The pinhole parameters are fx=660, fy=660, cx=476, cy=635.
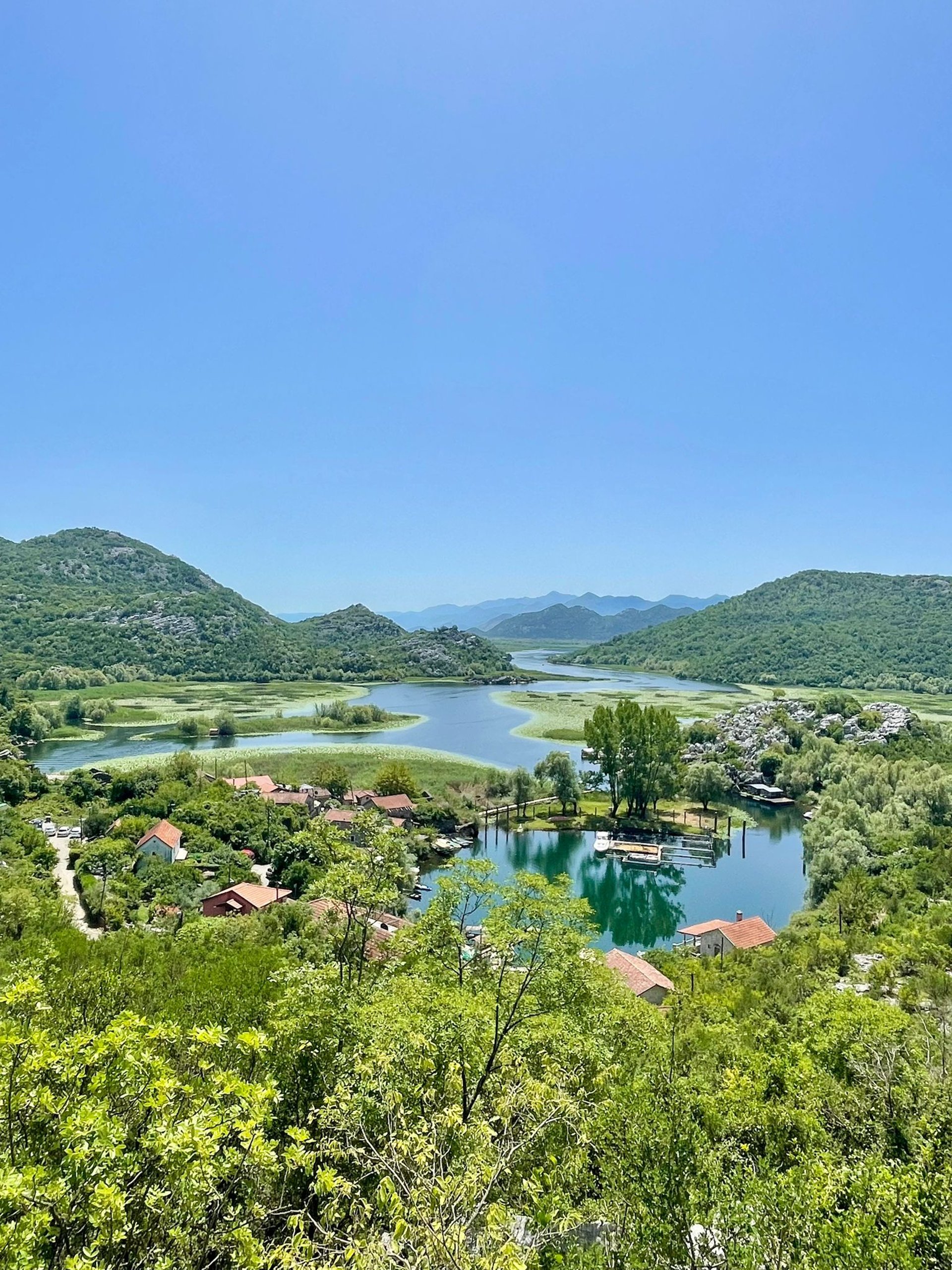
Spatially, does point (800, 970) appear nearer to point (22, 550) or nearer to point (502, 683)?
point (502, 683)

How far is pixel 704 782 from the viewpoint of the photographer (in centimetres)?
4638

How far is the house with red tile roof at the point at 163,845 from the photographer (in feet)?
100

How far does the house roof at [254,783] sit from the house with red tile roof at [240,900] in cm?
1656

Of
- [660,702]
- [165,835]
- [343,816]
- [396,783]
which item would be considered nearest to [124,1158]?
[165,835]

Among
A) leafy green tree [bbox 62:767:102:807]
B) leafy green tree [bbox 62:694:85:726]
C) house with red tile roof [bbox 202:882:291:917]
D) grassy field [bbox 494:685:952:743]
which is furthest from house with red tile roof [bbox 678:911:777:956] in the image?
leafy green tree [bbox 62:694:85:726]

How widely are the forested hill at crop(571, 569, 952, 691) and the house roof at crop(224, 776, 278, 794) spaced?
9707 centimetres

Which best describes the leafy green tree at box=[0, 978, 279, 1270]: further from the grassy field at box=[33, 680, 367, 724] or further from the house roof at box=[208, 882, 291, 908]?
the grassy field at box=[33, 680, 367, 724]

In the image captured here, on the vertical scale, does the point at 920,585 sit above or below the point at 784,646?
above

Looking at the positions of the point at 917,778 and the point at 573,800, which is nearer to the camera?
the point at 917,778

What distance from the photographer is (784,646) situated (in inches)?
5344

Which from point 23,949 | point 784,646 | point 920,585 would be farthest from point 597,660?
point 23,949

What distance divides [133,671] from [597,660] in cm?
11065

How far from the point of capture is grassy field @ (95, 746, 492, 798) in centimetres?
4731

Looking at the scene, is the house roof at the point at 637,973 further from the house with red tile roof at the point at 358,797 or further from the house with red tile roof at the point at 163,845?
the house with red tile roof at the point at 358,797
